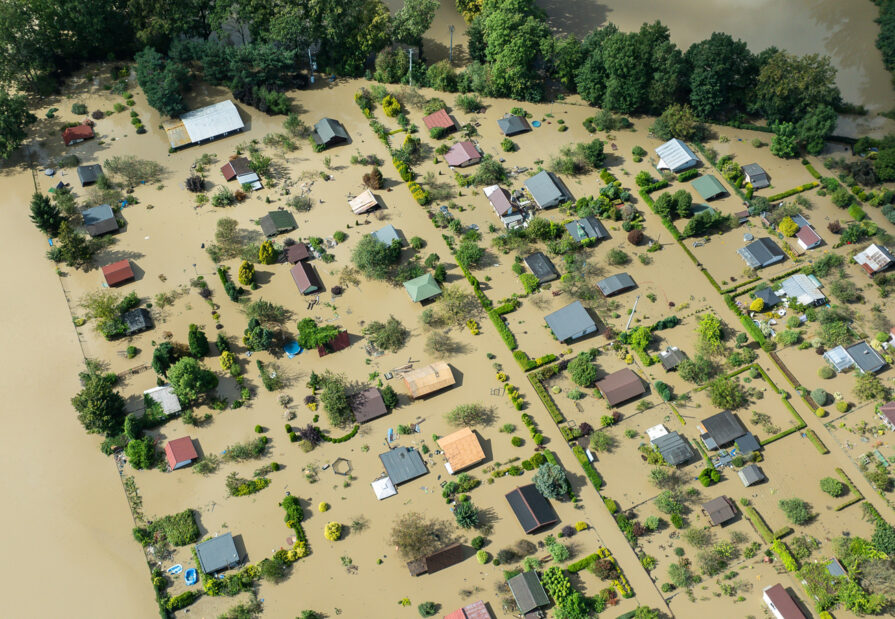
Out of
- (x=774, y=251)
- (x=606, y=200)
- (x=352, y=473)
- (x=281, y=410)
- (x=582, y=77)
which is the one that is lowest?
(x=352, y=473)

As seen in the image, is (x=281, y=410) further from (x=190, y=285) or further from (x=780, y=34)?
(x=780, y=34)

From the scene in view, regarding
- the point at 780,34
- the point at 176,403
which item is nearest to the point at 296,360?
the point at 176,403

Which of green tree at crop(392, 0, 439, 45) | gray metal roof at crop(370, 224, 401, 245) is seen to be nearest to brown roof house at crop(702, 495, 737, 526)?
gray metal roof at crop(370, 224, 401, 245)

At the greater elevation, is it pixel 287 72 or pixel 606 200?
pixel 287 72

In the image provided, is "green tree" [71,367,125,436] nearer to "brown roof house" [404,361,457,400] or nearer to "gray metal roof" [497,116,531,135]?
"brown roof house" [404,361,457,400]

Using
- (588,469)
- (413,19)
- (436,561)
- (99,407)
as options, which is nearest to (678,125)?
(413,19)

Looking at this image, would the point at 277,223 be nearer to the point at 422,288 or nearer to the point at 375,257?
the point at 375,257
